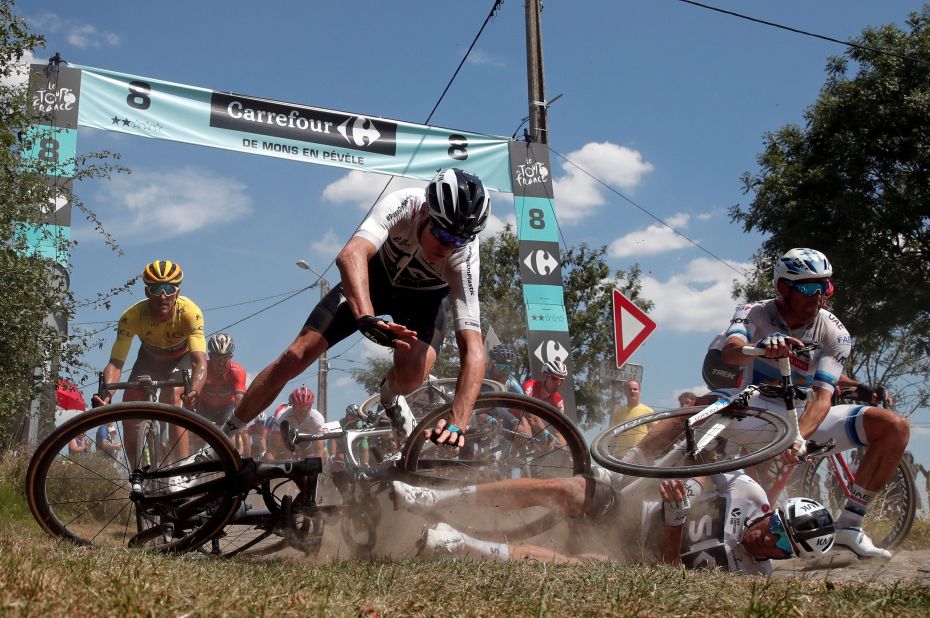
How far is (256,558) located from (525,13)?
39.8ft

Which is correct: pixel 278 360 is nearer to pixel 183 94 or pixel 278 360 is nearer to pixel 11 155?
pixel 11 155

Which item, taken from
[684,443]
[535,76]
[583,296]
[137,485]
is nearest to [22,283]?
[137,485]

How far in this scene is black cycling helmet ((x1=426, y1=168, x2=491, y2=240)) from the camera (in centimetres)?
470

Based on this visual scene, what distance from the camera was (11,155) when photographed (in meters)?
7.93

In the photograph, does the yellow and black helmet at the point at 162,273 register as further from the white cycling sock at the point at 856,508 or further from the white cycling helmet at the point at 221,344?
the white cycling sock at the point at 856,508

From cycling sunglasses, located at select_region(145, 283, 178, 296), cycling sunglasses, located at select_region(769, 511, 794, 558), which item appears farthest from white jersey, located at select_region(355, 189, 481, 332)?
cycling sunglasses, located at select_region(145, 283, 178, 296)

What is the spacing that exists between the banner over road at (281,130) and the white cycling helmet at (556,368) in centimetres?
263

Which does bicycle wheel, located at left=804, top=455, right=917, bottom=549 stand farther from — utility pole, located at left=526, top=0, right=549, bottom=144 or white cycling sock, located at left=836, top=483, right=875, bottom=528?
utility pole, located at left=526, top=0, right=549, bottom=144

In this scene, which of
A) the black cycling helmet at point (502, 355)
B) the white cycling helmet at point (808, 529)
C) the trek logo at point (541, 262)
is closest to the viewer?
the white cycling helmet at point (808, 529)

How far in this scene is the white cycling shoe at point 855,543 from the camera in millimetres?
5793

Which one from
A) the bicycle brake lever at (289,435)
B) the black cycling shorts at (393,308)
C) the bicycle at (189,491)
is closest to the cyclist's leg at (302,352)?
the black cycling shorts at (393,308)

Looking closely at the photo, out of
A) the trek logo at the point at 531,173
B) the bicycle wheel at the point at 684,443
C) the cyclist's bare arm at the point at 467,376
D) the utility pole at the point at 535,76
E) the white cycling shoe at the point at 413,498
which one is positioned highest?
the utility pole at the point at 535,76

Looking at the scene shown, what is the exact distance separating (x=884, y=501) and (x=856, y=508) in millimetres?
1177

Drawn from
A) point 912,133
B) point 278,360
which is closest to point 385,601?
point 278,360
